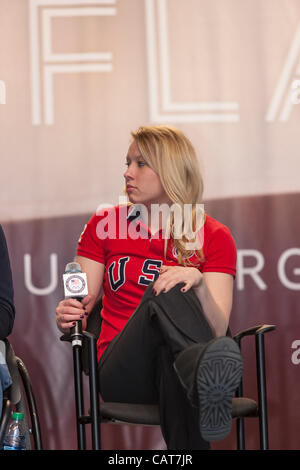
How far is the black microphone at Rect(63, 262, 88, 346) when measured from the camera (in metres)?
2.01

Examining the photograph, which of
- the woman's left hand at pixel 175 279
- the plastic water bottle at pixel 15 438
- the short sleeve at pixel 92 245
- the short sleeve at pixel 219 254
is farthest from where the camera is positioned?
the short sleeve at pixel 92 245

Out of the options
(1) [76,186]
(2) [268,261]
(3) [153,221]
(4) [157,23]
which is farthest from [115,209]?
(4) [157,23]

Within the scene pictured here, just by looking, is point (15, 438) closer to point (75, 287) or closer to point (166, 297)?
point (75, 287)

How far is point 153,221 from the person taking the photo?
2506 mm

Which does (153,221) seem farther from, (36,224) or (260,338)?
(36,224)

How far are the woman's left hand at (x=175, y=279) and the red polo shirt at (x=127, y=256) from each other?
1.07 feet

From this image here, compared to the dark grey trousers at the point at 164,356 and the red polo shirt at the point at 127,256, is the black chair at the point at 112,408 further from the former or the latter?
the red polo shirt at the point at 127,256

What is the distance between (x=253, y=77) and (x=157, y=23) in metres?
0.51

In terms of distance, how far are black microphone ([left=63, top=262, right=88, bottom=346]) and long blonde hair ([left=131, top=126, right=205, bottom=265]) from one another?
0.48 metres

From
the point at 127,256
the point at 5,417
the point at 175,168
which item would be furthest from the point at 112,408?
the point at 175,168

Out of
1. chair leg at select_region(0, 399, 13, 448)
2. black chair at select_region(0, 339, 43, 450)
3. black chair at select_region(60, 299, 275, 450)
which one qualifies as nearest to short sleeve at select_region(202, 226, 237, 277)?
black chair at select_region(60, 299, 275, 450)

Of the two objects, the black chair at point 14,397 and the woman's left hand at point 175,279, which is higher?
the woman's left hand at point 175,279

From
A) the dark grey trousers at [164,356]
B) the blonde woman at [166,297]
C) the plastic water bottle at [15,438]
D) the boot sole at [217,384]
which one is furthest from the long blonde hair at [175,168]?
the plastic water bottle at [15,438]

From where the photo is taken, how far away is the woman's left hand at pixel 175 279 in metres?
1.97
